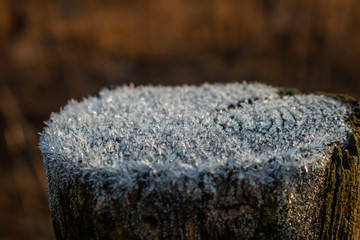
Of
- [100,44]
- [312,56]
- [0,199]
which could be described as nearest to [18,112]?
[0,199]

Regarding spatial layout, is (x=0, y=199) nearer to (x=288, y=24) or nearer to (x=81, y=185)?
(x=81, y=185)

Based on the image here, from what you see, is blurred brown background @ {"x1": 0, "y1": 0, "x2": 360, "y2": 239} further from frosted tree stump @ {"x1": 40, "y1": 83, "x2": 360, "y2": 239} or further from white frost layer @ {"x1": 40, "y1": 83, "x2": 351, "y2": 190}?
frosted tree stump @ {"x1": 40, "y1": 83, "x2": 360, "y2": 239}

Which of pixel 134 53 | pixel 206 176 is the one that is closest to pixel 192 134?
pixel 206 176

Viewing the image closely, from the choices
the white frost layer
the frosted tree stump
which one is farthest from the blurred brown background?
the frosted tree stump

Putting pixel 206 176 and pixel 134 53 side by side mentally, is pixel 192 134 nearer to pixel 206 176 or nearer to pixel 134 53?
pixel 206 176

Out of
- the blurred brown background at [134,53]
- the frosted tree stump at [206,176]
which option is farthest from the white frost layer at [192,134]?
the blurred brown background at [134,53]

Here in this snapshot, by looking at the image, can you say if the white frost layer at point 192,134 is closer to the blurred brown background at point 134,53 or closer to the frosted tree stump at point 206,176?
the frosted tree stump at point 206,176
